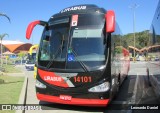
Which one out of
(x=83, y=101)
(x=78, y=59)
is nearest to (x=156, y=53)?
(x=78, y=59)

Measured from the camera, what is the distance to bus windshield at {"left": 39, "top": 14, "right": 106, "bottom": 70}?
9734 millimetres

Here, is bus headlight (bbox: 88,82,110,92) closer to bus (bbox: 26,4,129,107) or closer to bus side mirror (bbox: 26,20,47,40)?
bus (bbox: 26,4,129,107)

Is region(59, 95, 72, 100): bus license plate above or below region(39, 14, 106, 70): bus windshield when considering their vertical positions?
below

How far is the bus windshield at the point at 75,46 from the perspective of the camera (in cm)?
973

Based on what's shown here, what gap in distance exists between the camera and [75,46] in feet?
33.0

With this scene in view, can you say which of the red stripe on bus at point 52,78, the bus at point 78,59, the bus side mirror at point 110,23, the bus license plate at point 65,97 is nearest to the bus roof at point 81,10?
the bus at point 78,59

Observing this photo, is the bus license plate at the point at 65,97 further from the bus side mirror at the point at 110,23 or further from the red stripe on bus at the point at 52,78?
the bus side mirror at the point at 110,23

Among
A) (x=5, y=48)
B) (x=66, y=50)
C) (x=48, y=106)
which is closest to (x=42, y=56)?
(x=66, y=50)

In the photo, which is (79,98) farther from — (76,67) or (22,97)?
(22,97)

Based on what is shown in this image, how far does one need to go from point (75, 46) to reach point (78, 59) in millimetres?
497

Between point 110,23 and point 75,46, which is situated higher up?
point 110,23

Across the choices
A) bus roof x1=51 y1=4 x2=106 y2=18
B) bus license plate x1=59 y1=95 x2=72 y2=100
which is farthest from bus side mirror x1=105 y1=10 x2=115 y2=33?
bus license plate x1=59 y1=95 x2=72 y2=100

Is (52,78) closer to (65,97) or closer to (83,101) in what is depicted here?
(65,97)

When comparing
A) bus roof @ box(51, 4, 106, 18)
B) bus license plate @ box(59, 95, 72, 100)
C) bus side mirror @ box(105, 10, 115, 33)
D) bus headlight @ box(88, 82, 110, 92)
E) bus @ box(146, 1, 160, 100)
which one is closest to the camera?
bus side mirror @ box(105, 10, 115, 33)
